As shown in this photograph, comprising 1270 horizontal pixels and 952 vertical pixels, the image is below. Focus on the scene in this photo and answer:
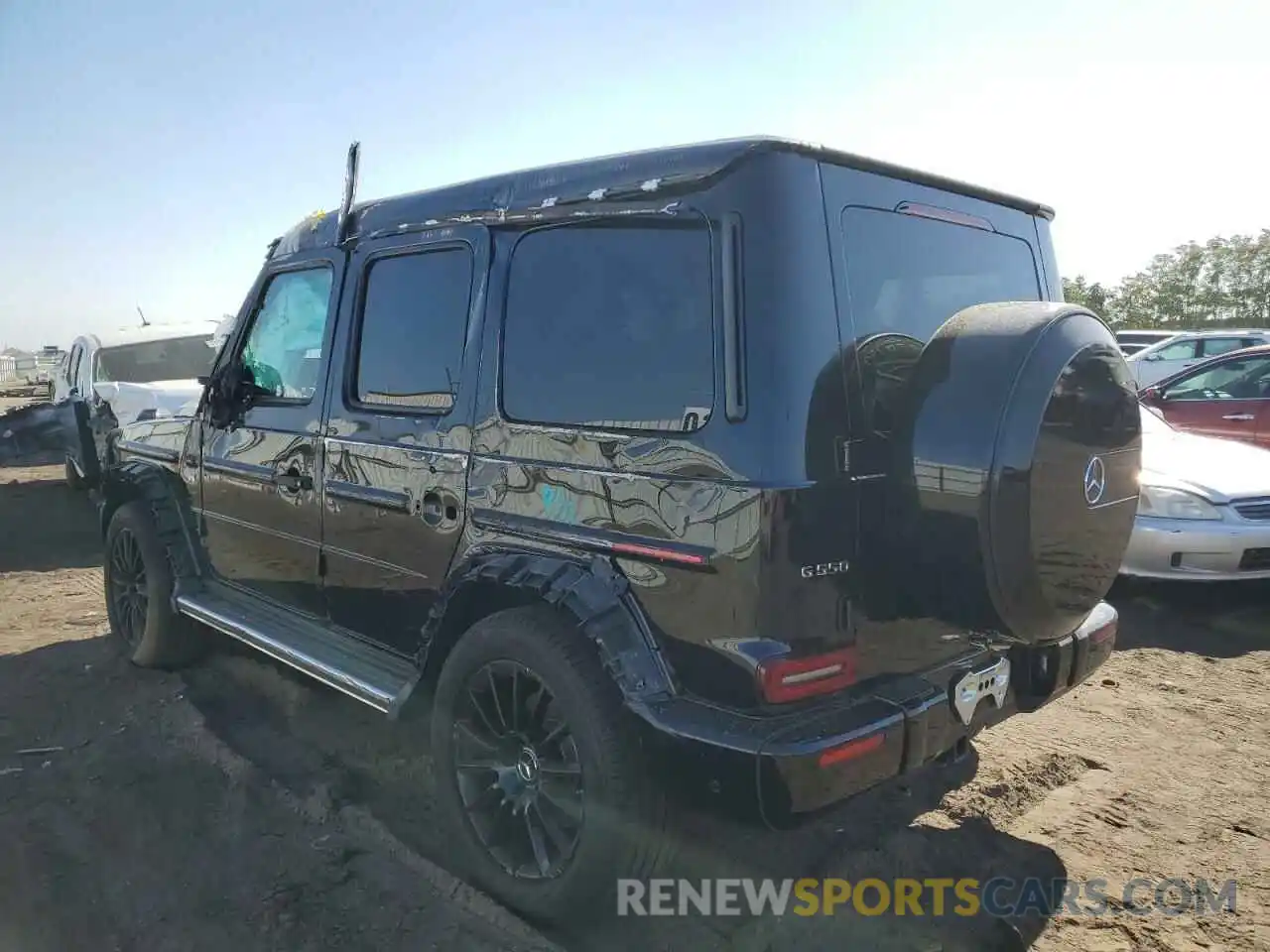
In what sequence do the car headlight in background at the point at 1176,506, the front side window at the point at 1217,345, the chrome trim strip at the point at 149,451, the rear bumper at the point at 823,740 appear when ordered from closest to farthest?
the rear bumper at the point at 823,740 < the chrome trim strip at the point at 149,451 < the car headlight in background at the point at 1176,506 < the front side window at the point at 1217,345

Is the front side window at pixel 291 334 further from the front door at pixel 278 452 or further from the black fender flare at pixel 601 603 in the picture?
the black fender flare at pixel 601 603

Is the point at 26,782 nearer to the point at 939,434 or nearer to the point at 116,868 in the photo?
the point at 116,868

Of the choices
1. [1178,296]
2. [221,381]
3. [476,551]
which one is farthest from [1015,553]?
[1178,296]

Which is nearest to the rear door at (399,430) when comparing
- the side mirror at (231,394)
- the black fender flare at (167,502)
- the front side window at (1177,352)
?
the side mirror at (231,394)

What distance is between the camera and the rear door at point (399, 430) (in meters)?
2.84

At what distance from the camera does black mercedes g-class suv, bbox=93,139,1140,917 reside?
213 centimetres

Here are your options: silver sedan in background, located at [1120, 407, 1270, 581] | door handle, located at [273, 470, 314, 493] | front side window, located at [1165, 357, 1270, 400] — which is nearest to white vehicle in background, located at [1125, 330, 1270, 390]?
front side window, located at [1165, 357, 1270, 400]

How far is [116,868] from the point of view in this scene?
283cm

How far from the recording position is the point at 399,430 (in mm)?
3000

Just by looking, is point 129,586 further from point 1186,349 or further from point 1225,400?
point 1186,349

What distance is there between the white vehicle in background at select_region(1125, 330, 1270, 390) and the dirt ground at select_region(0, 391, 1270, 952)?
391 inches

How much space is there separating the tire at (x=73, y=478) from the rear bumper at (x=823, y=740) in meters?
10.2

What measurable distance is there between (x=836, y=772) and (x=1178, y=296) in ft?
139

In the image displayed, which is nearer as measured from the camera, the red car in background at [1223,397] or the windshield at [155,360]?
the red car in background at [1223,397]
